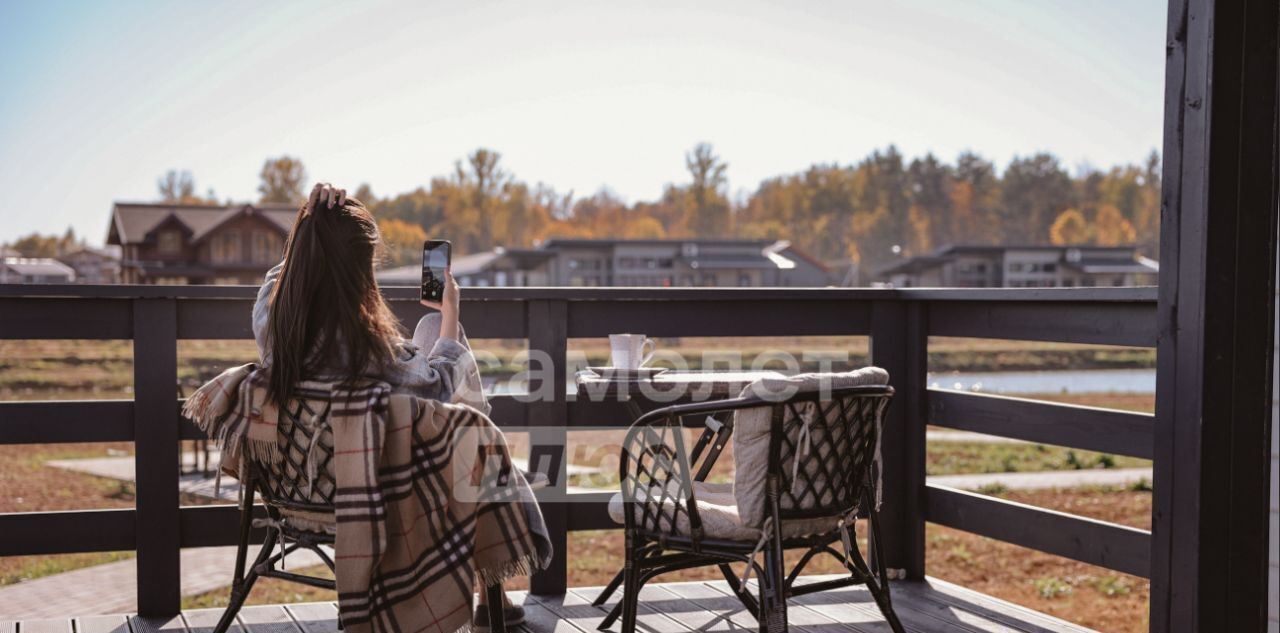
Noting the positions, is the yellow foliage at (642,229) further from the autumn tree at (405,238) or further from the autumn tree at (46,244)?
the autumn tree at (46,244)

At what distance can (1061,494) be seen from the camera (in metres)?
11.8

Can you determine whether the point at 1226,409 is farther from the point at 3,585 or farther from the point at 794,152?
the point at 794,152

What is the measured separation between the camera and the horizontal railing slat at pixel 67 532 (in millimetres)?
3105

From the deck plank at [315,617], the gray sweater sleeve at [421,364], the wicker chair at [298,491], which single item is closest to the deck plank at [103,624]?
the deck plank at [315,617]

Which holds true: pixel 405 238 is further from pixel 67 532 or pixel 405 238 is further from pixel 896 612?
pixel 896 612

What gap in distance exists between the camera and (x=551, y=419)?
3.50m

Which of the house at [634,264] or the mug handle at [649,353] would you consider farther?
the house at [634,264]

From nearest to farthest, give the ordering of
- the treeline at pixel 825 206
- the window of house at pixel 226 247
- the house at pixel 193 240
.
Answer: the house at pixel 193 240
the window of house at pixel 226 247
the treeline at pixel 825 206

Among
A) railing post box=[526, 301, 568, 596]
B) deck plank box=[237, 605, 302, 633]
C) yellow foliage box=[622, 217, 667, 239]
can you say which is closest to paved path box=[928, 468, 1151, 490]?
railing post box=[526, 301, 568, 596]

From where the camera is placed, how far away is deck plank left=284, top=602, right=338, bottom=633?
3131 mm

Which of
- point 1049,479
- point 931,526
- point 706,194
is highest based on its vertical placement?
point 706,194

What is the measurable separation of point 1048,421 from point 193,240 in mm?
42677

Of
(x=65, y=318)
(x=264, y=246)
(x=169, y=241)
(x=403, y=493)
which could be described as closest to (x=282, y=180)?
(x=264, y=246)

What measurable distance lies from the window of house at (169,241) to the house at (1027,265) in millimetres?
37801
